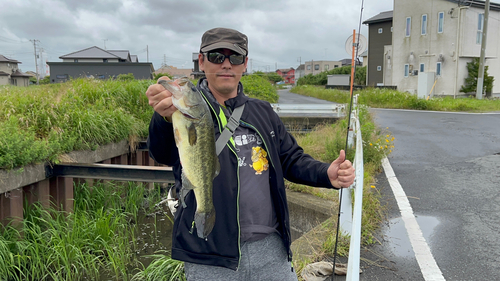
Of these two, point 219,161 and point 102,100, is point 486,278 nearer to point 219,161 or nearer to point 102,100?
point 219,161

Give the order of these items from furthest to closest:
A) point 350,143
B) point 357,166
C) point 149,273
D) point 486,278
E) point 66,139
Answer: point 350,143
point 66,139
point 149,273
point 486,278
point 357,166

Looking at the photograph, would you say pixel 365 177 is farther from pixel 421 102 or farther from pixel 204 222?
pixel 421 102

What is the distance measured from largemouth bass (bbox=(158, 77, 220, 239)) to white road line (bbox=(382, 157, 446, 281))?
2.78m

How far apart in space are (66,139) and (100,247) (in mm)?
1667

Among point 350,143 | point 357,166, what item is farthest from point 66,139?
point 350,143

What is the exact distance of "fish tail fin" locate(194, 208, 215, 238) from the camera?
5.95 ft

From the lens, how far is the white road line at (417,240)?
12.3 feet

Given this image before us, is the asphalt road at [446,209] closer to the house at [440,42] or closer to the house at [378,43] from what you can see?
the house at [440,42]

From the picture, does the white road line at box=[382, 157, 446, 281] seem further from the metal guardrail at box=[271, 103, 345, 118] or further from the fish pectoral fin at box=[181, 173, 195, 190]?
the metal guardrail at box=[271, 103, 345, 118]

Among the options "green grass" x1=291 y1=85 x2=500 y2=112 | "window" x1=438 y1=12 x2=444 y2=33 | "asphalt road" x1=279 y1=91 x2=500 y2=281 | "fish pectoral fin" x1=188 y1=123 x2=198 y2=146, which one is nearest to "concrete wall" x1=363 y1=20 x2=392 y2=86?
"window" x1=438 y1=12 x2=444 y2=33

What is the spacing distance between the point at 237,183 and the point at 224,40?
0.76 meters

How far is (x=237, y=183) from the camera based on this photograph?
1952 mm

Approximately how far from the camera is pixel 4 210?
4.51 meters

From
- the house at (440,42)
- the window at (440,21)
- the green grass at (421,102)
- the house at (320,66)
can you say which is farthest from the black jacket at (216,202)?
the house at (320,66)
